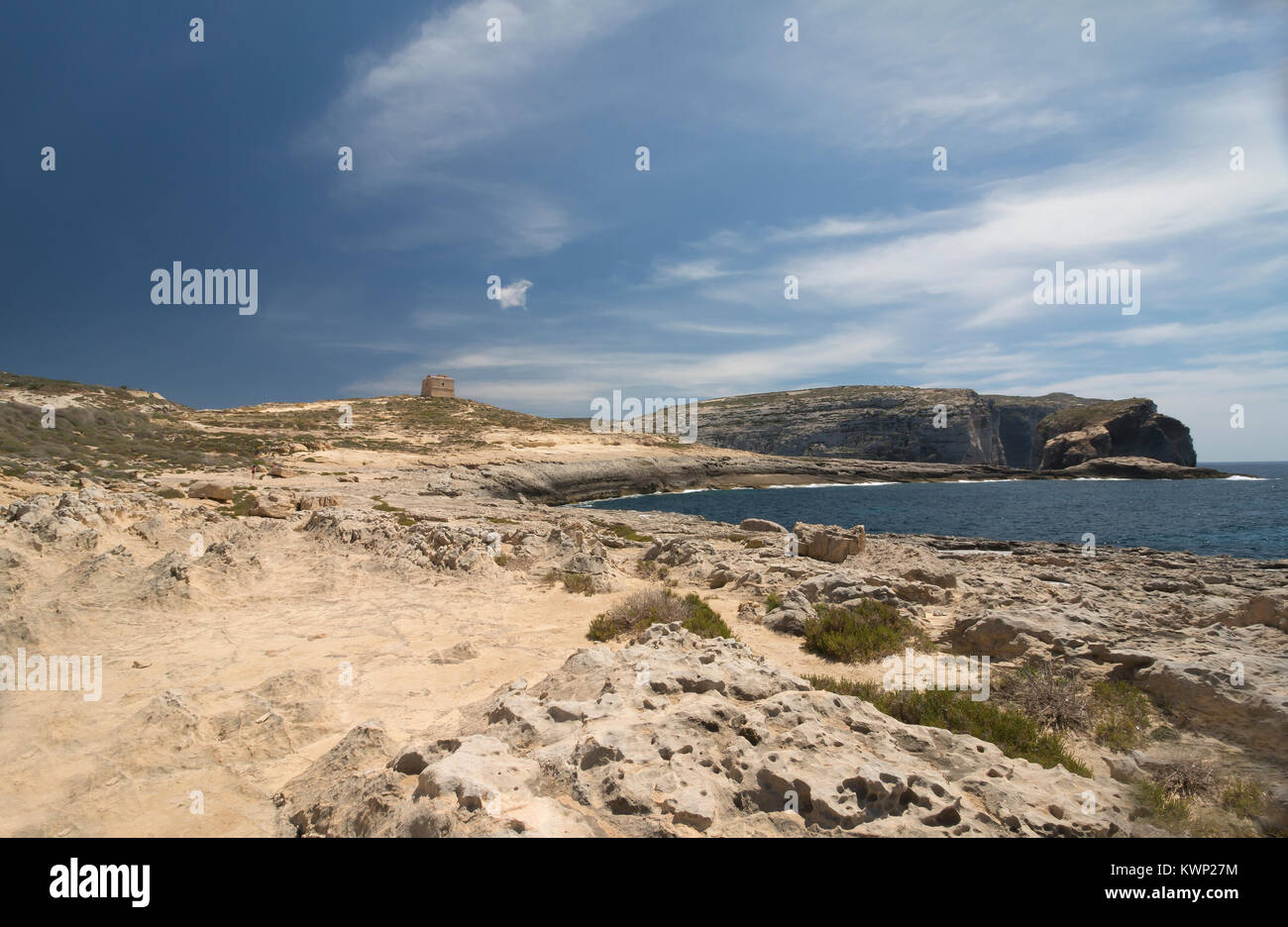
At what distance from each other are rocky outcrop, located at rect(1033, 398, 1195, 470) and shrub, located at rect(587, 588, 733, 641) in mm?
120118

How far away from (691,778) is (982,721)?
326 cm

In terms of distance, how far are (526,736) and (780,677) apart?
2370 mm

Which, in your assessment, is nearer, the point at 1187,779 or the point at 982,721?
the point at 1187,779

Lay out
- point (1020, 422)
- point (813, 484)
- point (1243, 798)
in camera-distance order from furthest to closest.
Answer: point (1020, 422), point (813, 484), point (1243, 798)

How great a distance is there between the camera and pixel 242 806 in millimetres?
4129

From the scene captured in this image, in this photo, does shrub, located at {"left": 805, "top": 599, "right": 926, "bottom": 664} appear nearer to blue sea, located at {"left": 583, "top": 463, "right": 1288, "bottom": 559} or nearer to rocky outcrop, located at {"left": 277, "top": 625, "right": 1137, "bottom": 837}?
rocky outcrop, located at {"left": 277, "top": 625, "right": 1137, "bottom": 837}

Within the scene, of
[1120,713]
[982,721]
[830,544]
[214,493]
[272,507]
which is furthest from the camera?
[214,493]

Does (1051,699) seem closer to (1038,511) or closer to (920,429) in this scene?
(1038,511)

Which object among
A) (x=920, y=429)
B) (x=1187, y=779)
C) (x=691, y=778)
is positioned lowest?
(x=1187, y=779)

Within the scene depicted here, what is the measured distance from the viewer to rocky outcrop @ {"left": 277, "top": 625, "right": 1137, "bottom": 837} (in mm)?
3309

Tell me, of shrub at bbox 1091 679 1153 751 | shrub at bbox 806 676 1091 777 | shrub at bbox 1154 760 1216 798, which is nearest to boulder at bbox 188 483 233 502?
shrub at bbox 806 676 1091 777

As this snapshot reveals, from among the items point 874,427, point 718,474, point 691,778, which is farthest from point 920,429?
point 691,778

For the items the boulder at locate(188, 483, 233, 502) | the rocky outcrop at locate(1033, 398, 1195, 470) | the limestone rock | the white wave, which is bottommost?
the white wave

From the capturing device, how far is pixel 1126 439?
341 feet
